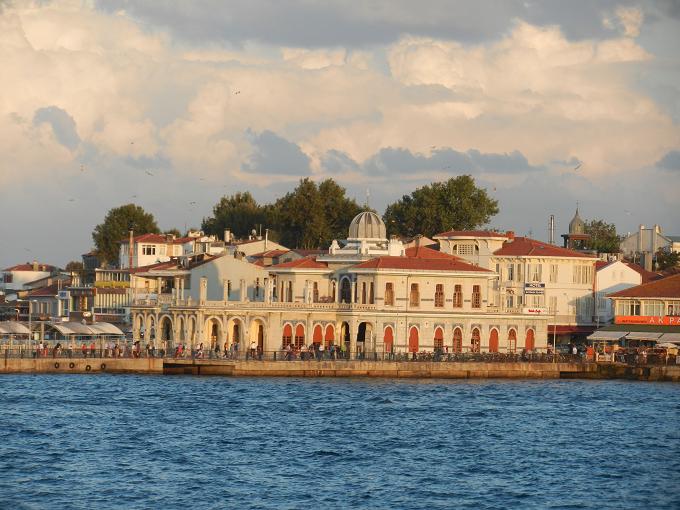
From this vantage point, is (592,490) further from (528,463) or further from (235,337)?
(235,337)

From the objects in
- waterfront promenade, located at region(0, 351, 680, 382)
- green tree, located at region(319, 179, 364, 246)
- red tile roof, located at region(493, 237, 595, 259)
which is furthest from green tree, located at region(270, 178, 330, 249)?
waterfront promenade, located at region(0, 351, 680, 382)

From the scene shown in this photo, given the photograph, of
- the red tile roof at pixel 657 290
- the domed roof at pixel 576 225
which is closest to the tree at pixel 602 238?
the domed roof at pixel 576 225

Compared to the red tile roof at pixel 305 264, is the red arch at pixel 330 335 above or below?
below

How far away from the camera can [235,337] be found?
4350 inches

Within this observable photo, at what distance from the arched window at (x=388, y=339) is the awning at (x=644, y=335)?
1803 cm

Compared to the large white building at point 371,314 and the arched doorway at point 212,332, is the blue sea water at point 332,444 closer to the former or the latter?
the large white building at point 371,314

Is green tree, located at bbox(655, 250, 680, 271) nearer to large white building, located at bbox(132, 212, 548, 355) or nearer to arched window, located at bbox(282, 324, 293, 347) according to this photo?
large white building, located at bbox(132, 212, 548, 355)

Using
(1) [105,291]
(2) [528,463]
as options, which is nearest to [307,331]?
(1) [105,291]

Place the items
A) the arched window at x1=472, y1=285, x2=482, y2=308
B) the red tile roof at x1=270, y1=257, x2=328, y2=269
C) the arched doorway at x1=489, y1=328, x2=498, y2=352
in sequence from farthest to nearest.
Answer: the red tile roof at x1=270, y1=257, x2=328, y2=269, the arched doorway at x1=489, y1=328, x2=498, y2=352, the arched window at x1=472, y1=285, x2=482, y2=308

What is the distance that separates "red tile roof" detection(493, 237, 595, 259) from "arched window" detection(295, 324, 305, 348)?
2339 cm

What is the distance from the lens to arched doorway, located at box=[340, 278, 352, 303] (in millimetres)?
111887

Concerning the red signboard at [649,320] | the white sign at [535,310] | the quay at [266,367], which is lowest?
the quay at [266,367]

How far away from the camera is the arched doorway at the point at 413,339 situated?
10875 centimetres

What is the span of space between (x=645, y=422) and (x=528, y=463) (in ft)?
53.7
